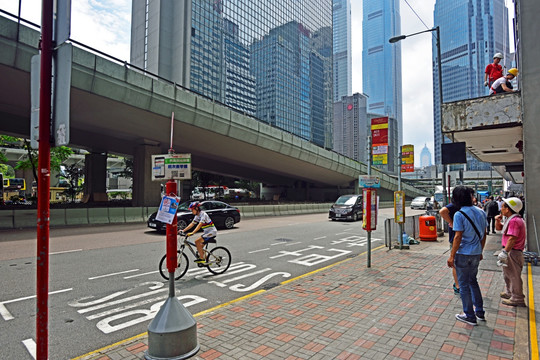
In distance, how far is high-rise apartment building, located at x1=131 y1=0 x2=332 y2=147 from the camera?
251 ft

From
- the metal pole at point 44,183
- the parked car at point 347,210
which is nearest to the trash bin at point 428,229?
the parked car at point 347,210

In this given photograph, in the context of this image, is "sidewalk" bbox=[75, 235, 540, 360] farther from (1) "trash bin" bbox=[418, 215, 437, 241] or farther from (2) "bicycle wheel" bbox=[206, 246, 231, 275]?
(1) "trash bin" bbox=[418, 215, 437, 241]

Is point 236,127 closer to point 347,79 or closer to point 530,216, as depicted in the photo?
point 530,216

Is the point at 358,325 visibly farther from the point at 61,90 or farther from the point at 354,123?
the point at 354,123

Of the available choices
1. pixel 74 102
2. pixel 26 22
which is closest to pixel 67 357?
pixel 26 22

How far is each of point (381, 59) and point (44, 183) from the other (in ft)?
115

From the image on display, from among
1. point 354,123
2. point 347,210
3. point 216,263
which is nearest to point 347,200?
point 347,210

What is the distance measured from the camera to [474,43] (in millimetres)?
19406

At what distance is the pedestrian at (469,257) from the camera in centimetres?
445

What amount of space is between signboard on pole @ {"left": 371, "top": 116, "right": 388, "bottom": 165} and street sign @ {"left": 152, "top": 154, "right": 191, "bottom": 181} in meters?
6.81

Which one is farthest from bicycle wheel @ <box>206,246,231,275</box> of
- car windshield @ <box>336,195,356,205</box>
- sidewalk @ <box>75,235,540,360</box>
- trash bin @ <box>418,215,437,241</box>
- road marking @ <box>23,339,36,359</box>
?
car windshield @ <box>336,195,356,205</box>

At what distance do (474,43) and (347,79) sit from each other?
164 m

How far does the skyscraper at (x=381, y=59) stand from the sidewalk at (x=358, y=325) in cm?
2503

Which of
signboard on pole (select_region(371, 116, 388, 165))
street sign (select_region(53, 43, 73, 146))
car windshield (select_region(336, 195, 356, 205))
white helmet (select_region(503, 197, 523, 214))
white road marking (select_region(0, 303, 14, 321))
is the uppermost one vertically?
signboard on pole (select_region(371, 116, 388, 165))
